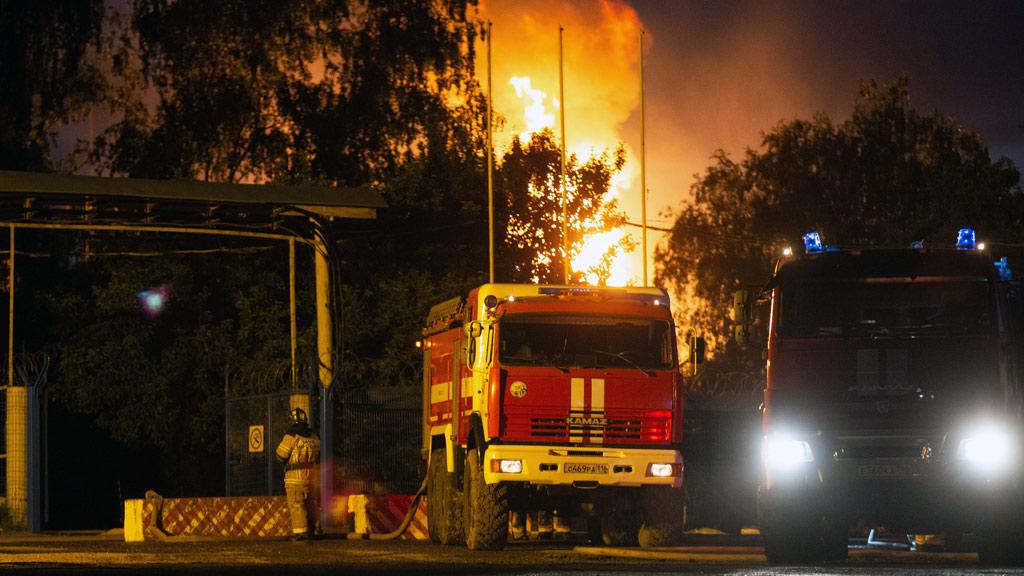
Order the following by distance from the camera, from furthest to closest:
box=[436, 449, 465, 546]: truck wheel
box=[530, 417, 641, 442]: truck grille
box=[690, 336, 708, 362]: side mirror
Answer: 1. box=[436, 449, 465, 546]: truck wheel
2. box=[690, 336, 708, 362]: side mirror
3. box=[530, 417, 641, 442]: truck grille

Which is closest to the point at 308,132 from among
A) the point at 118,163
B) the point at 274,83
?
the point at 274,83

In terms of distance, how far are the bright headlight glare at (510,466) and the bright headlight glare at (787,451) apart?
4198mm

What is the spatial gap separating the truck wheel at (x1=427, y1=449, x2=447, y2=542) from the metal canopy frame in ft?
16.1

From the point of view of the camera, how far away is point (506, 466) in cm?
2056

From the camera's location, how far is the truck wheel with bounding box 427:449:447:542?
23.6 meters

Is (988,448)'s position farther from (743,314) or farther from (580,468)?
(580,468)

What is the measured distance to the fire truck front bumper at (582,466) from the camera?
810 inches

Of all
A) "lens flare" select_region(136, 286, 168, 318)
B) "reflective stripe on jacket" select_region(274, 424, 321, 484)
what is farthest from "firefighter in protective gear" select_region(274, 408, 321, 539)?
"lens flare" select_region(136, 286, 168, 318)

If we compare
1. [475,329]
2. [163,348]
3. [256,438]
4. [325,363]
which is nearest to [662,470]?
[475,329]

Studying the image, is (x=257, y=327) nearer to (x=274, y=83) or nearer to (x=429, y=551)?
(x=274, y=83)

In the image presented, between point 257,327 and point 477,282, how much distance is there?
20.3 feet

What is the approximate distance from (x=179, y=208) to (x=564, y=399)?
39.7 feet

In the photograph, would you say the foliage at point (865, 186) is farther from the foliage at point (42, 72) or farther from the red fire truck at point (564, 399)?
the red fire truck at point (564, 399)

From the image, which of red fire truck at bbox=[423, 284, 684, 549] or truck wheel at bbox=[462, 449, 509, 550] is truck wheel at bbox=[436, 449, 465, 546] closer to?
red fire truck at bbox=[423, 284, 684, 549]
